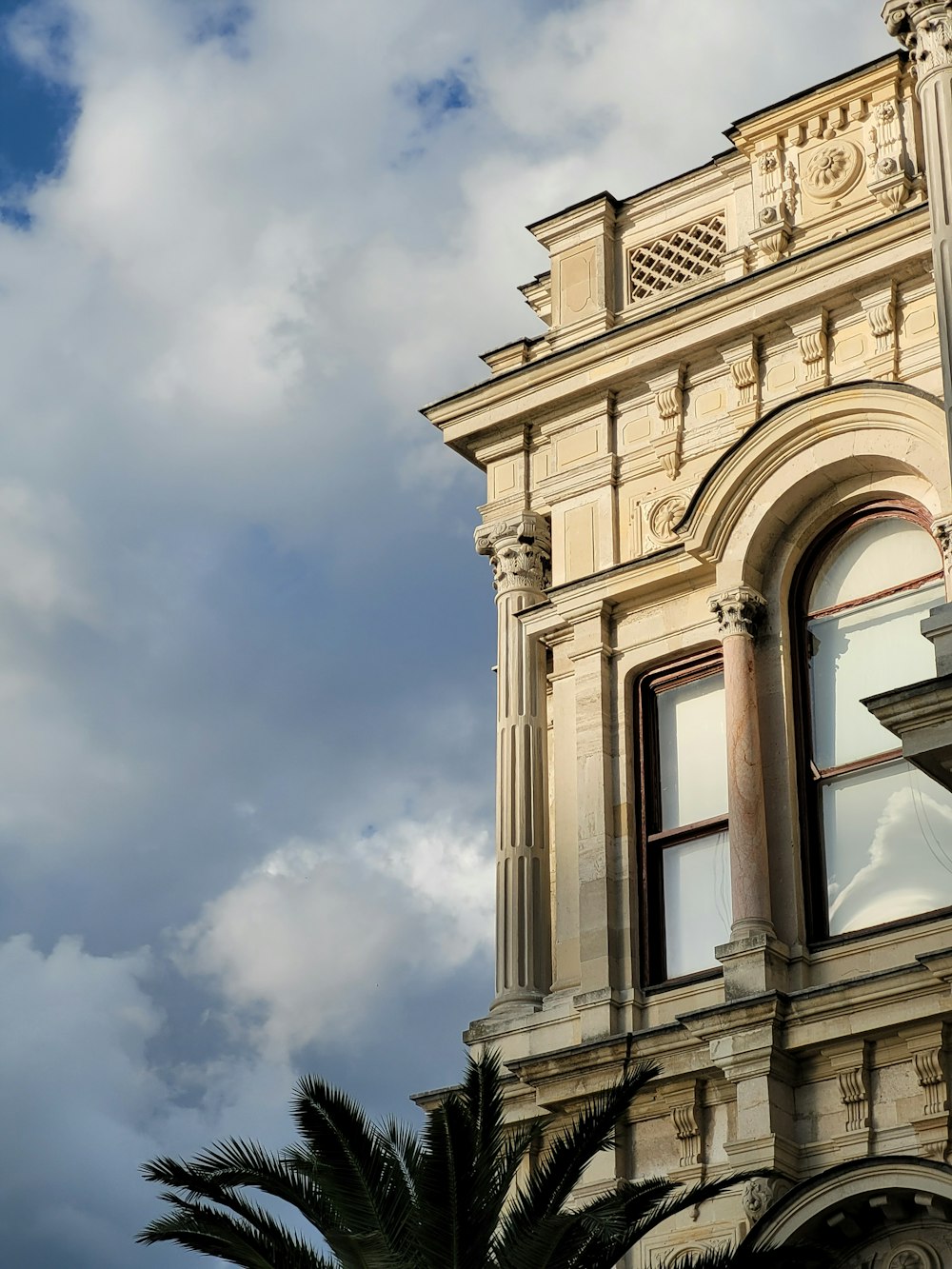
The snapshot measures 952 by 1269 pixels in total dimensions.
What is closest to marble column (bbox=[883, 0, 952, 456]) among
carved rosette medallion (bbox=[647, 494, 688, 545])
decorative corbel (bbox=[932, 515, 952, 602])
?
decorative corbel (bbox=[932, 515, 952, 602])

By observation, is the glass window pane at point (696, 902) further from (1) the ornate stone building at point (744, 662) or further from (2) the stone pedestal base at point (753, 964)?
(2) the stone pedestal base at point (753, 964)

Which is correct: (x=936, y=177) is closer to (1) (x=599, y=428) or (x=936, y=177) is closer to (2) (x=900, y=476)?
(2) (x=900, y=476)

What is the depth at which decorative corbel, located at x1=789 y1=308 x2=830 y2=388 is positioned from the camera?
2322cm

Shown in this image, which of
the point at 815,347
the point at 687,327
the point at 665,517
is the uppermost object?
the point at 687,327

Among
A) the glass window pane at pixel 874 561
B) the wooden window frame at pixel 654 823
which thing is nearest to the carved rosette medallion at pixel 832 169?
the glass window pane at pixel 874 561

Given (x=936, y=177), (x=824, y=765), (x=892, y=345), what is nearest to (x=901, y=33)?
(x=936, y=177)

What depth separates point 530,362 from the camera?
25234 millimetres

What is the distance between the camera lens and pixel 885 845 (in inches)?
844

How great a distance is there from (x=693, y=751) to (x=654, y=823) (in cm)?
79

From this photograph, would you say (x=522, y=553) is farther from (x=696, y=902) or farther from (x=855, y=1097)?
(x=855, y=1097)

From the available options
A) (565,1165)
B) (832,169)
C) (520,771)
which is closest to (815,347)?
(832,169)

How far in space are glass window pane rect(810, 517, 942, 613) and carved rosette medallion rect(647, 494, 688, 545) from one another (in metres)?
1.54

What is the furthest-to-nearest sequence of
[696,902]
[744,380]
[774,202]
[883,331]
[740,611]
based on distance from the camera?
[774,202] < [744,380] < [883,331] < [740,611] < [696,902]

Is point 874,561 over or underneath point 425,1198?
over
